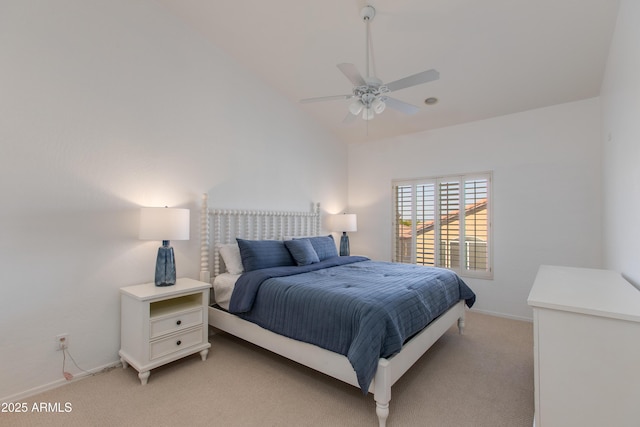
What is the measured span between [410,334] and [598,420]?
102 centimetres

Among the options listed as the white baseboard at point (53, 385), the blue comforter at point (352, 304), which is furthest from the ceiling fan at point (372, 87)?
the white baseboard at point (53, 385)

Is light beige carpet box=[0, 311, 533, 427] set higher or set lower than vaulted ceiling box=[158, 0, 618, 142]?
lower

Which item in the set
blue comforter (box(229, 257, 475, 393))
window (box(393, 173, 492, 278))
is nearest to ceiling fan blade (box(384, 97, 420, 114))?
blue comforter (box(229, 257, 475, 393))

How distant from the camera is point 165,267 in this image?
2.63 m

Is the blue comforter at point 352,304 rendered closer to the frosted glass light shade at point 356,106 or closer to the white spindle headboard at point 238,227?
the white spindle headboard at point 238,227

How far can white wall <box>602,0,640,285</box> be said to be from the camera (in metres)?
1.83

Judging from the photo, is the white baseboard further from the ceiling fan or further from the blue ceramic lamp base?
the ceiling fan

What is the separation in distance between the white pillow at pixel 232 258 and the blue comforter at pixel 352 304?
35 centimetres

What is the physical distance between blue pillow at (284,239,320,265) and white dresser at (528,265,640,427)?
2.27 m

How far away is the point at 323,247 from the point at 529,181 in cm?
273

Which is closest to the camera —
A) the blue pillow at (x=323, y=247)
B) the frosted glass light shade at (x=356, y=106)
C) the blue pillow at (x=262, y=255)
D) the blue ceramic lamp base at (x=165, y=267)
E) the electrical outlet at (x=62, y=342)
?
the electrical outlet at (x=62, y=342)

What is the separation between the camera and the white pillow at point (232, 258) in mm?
3164

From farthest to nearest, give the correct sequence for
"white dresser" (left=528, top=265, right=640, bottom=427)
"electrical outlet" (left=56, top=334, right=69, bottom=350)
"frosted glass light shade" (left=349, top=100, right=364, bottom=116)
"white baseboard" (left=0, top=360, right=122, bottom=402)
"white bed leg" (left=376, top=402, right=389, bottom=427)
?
"frosted glass light shade" (left=349, top=100, right=364, bottom=116) → "electrical outlet" (left=56, top=334, right=69, bottom=350) → "white baseboard" (left=0, top=360, right=122, bottom=402) → "white bed leg" (left=376, top=402, right=389, bottom=427) → "white dresser" (left=528, top=265, right=640, bottom=427)

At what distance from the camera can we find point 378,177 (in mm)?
5113
